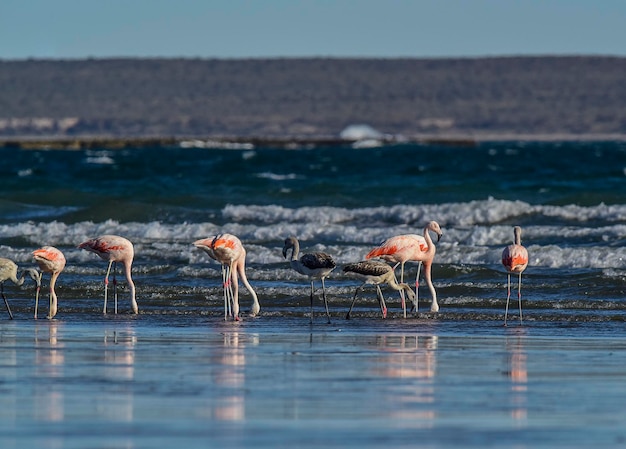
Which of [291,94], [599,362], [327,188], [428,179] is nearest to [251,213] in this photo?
[327,188]

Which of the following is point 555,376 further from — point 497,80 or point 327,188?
point 497,80

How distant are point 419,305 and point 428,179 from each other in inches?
981

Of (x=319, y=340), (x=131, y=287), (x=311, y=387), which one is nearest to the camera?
(x=311, y=387)

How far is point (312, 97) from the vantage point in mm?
158750

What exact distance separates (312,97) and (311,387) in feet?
492

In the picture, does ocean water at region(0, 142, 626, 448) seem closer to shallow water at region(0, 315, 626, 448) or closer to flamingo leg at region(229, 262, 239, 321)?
shallow water at region(0, 315, 626, 448)

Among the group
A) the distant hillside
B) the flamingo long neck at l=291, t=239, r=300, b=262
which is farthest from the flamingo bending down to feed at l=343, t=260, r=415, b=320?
the distant hillside

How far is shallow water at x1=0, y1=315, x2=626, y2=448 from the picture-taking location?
25.9 ft

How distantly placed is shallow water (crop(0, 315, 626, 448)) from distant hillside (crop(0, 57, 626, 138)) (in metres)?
138

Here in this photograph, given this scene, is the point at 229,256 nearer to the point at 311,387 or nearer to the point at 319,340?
the point at 319,340

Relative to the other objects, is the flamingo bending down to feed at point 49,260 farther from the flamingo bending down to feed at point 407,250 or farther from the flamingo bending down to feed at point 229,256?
the flamingo bending down to feed at point 407,250

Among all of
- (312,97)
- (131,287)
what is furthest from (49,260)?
(312,97)

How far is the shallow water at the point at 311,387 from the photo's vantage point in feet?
25.9

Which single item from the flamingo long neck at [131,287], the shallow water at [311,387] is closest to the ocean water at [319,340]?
the shallow water at [311,387]
